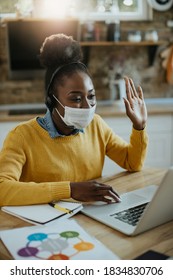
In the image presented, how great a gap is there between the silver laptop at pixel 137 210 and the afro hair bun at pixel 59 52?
55 cm

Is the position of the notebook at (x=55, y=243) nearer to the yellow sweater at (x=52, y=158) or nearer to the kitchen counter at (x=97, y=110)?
the yellow sweater at (x=52, y=158)

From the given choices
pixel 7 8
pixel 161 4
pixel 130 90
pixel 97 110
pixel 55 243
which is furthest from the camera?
pixel 161 4

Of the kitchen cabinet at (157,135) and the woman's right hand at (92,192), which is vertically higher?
the woman's right hand at (92,192)

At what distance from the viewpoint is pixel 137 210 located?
46.5 inches

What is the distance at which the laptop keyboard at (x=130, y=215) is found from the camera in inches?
43.5

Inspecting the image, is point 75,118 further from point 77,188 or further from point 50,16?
point 50,16

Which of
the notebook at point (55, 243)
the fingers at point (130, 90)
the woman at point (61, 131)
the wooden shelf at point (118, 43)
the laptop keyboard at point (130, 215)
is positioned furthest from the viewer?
the wooden shelf at point (118, 43)

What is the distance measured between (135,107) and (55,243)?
0.79 meters

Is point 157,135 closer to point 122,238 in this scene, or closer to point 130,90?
point 130,90

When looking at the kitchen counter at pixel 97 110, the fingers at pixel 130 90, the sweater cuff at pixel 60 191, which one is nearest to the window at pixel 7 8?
the kitchen counter at pixel 97 110

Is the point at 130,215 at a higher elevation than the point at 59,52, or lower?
lower

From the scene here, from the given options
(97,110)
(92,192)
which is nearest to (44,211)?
(92,192)

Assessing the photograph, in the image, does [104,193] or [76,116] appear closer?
[104,193]

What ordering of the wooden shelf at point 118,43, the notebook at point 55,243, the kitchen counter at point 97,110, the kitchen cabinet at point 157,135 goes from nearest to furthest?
the notebook at point 55,243 < the kitchen counter at point 97,110 < the kitchen cabinet at point 157,135 < the wooden shelf at point 118,43
